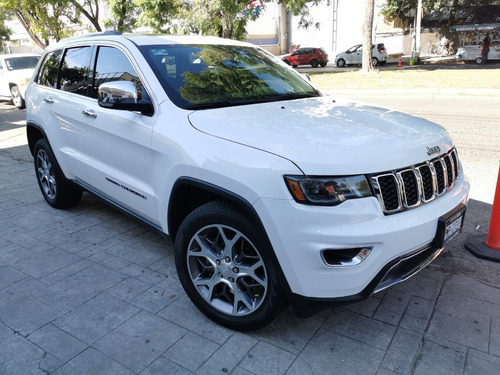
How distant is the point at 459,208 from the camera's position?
267cm

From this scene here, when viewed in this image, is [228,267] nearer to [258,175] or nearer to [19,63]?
[258,175]

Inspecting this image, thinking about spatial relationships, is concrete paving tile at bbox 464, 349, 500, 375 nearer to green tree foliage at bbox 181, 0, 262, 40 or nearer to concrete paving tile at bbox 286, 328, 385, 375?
concrete paving tile at bbox 286, 328, 385, 375

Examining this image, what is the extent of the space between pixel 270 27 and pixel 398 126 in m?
48.4

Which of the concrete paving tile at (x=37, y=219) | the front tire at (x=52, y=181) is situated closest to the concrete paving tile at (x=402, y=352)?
the front tire at (x=52, y=181)

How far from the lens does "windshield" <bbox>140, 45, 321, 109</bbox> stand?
3.09 m

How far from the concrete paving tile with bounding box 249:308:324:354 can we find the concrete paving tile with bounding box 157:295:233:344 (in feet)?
0.68

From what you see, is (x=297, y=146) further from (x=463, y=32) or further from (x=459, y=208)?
(x=463, y=32)

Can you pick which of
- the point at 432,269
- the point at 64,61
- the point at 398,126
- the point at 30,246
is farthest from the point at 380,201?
the point at 64,61

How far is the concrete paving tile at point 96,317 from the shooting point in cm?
276

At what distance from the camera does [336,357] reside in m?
2.50

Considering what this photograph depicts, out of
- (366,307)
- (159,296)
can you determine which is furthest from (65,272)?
(366,307)

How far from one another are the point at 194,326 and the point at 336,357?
91 centimetres

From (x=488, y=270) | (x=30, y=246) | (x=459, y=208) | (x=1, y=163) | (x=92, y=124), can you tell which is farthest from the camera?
(x=1, y=163)

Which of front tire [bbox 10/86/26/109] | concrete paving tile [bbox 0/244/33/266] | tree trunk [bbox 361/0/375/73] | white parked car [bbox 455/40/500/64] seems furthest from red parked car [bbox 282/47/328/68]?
concrete paving tile [bbox 0/244/33/266]
